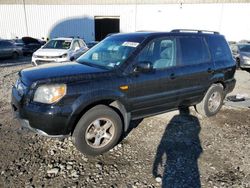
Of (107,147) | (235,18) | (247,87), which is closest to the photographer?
(107,147)

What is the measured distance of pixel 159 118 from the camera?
5809 millimetres

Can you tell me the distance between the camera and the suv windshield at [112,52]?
4.45m

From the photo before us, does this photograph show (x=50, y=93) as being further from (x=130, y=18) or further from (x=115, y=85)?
(x=130, y=18)

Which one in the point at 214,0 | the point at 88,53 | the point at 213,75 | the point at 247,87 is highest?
the point at 214,0

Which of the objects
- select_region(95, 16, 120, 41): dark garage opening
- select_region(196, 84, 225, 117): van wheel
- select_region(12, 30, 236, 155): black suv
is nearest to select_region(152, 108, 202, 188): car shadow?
select_region(196, 84, 225, 117): van wheel

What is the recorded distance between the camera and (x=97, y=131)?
4125mm

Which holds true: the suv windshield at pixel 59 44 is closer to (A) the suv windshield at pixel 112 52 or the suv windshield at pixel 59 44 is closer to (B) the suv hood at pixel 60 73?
(A) the suv windshield at pixel 112 52

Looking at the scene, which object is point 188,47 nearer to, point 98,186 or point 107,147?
point 107,147

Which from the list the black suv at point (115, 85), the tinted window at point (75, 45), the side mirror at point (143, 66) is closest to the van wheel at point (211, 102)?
the black suv at point (115, 85)

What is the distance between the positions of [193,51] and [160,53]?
3.00ft

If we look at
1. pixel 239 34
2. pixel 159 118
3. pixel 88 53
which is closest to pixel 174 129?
pixel 159 118

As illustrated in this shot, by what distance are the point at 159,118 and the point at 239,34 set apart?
77.4ft

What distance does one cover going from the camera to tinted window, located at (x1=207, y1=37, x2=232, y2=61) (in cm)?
574

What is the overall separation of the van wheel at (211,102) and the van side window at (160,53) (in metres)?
1.46
